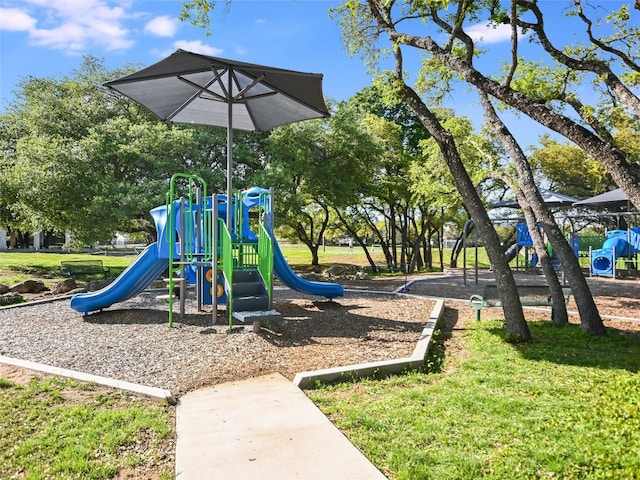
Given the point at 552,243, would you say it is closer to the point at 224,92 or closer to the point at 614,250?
the point at 224,92

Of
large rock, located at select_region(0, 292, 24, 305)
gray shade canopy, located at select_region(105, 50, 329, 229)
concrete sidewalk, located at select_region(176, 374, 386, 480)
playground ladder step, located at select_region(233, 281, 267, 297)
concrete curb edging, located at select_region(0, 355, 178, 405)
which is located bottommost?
concrete sidewalk, located at select_region(176, 374, 386, 480)

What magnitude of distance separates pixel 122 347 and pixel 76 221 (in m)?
9.33

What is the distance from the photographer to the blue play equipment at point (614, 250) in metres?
16.4

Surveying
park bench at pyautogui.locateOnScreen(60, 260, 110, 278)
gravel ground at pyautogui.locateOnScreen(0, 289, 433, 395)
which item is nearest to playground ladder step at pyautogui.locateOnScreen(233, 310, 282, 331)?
gravel ground at pyautogui.locateOnScreen(0, 289, 433, 395)

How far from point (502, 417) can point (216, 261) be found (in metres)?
4.93

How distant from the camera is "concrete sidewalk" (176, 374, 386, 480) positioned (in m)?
2.95

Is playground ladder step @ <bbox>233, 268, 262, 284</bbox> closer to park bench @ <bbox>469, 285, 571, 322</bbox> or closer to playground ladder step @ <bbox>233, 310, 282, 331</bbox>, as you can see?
playground ladder step @ <bbox>233, 310, 282, 331</bbox>

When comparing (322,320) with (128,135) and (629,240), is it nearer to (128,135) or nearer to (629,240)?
(128,135)

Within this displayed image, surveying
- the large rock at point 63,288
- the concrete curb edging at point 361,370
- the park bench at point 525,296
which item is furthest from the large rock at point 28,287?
the park bench at point 525,296

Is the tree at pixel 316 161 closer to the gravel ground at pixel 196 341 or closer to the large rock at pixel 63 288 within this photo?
the gravel ground at pixel 196 341

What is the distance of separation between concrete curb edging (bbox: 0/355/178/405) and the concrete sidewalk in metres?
0.20

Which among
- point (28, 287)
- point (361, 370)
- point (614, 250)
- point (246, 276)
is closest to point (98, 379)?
point (361, 370)

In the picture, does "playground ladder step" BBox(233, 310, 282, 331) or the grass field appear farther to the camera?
"playground ladder step" BBox(233, 310, 282, 331)

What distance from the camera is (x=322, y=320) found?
27.0 feet
